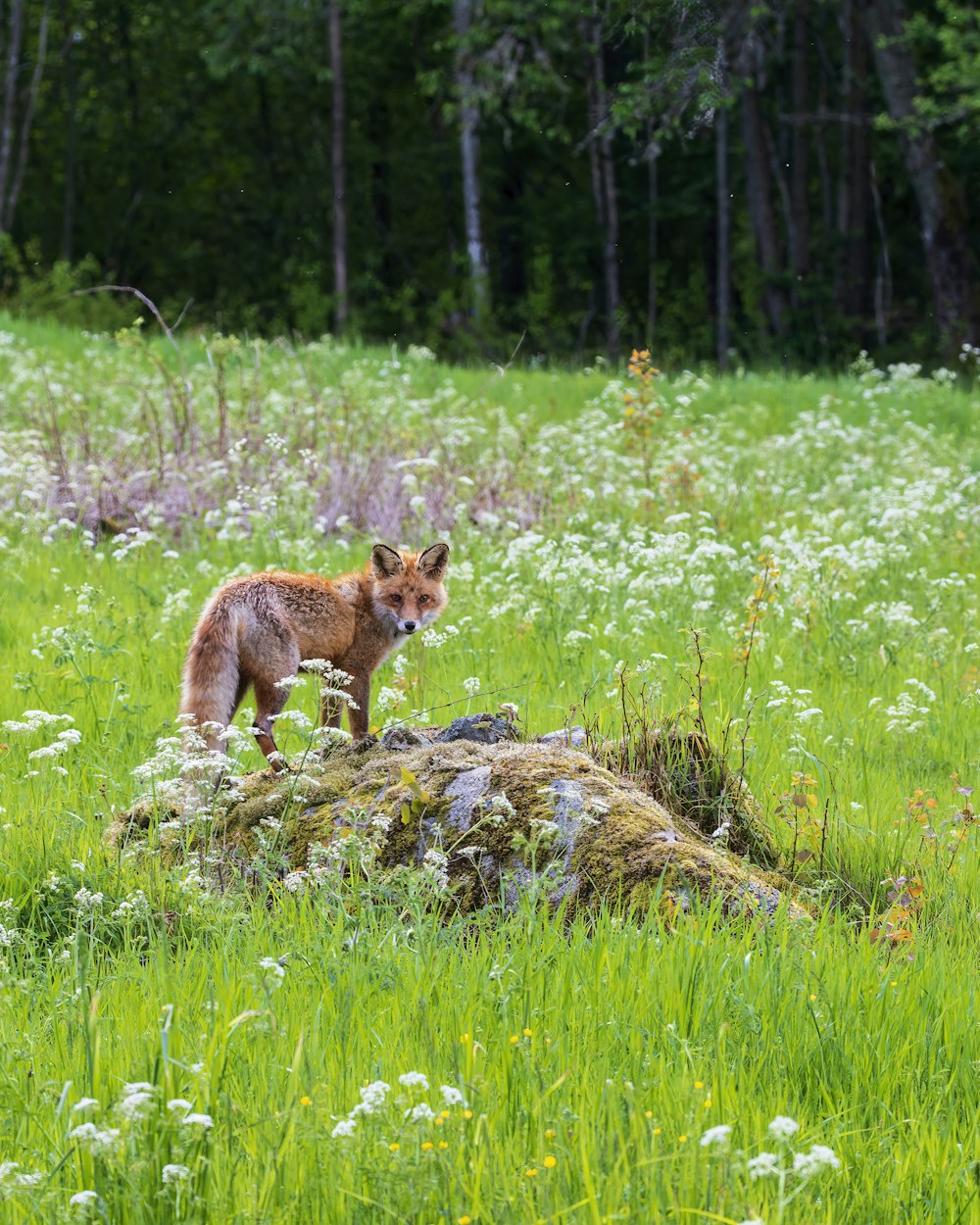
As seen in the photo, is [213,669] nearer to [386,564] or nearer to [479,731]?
[479,731]

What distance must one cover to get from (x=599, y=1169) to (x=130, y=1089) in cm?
112

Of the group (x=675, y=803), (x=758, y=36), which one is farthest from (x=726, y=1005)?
(x=758, y=36)

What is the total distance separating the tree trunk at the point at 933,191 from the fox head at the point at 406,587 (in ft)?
72.4

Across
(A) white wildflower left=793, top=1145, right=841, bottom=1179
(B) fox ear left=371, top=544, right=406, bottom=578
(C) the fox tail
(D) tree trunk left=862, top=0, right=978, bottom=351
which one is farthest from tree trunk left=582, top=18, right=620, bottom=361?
(A) white wildflower left=793, top=1145, right=841, bottom=1179

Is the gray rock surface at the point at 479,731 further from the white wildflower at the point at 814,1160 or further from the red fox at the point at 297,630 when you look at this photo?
the white wildflower at the point at 814,1160

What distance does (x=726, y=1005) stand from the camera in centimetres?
427

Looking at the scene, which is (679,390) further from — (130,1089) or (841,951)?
(130,1089)

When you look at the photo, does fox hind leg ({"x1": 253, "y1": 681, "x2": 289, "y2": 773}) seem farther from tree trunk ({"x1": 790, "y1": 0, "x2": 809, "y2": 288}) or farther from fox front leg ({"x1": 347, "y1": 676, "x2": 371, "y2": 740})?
tree trunk ({"x1": 790, "y1": 0, "x2": 809, "y2": 288})

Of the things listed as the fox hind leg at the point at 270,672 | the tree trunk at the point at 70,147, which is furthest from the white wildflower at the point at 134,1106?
the tree trunk at the point at 70,147

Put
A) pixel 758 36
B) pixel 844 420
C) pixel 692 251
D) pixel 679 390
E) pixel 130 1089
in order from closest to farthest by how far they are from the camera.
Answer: pixel 130 1089, pixel 844 420, pixel 679 390, pixel 758 36, pixel 692 251

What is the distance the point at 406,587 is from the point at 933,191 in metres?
22.7

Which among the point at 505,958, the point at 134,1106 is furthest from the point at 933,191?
the point at 134,1106

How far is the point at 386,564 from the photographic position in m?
7.63

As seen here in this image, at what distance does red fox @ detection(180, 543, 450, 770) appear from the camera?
20.7ft
